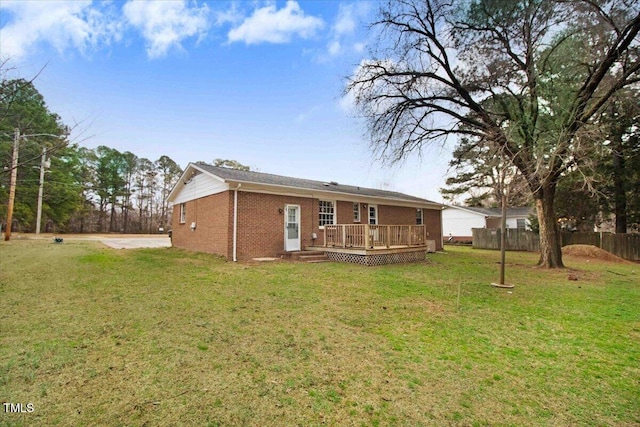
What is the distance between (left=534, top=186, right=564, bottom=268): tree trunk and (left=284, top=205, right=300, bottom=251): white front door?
904 centimetres

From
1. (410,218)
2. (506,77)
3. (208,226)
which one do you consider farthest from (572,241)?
(208,226)

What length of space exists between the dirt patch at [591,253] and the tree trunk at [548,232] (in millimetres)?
5808

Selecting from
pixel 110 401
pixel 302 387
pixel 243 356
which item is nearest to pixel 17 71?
pixel 110 401

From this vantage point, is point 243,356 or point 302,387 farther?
point 243,356

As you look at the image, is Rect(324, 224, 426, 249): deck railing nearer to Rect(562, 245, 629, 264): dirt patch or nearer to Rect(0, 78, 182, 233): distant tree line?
Rect(562, 245, 629, 264): dirt patch

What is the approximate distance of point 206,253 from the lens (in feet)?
40.4

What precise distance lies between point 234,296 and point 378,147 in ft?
27.2

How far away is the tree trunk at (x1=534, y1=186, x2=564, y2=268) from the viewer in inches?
428

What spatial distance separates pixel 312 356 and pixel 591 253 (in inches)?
699

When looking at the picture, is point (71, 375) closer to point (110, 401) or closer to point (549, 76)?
point (110, 401)

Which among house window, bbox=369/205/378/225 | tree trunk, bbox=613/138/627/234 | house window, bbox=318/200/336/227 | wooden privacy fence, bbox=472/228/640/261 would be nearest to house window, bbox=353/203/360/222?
house window, bbox=369/205/378/225

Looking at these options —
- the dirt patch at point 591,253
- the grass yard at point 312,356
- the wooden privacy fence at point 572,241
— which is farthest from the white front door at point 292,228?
the wooden privacy fence at point 572,241

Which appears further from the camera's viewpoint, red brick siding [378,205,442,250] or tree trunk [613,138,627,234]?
tree trunk [613,138,627,234]

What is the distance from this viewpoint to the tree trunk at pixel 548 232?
10.9 metres
